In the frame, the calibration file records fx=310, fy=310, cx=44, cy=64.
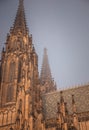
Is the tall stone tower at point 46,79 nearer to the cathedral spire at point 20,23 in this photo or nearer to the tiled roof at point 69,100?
the tiled roof at point 69,100

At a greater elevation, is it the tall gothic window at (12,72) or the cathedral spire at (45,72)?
the cathedral spire at (45,72)

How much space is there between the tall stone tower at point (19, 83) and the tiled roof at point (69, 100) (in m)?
1.70

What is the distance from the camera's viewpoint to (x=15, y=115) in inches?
1544

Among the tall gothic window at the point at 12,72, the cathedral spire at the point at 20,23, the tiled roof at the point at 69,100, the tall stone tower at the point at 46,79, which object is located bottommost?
the tiled roof at the point at 69,100

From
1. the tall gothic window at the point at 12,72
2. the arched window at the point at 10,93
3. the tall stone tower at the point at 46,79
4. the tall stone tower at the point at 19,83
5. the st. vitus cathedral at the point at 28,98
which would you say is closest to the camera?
the st. vitus cathedral at the point at 28,98

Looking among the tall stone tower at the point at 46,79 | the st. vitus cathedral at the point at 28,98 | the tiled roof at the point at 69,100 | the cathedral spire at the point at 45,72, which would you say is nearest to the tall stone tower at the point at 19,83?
the st. vitus cathedral at the point at 28,98

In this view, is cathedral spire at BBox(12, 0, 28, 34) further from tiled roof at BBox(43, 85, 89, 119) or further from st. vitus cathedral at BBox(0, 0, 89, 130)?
tiled roof at BBox(43, 85, 89, 119)

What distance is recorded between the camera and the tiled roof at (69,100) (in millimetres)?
40969

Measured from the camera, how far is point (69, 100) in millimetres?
43531

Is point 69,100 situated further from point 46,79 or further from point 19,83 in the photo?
point 46,79

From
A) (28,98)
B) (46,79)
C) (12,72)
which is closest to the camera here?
(28,98)

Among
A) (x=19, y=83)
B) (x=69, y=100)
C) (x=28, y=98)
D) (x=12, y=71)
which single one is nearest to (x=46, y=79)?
(x=12, y=71)

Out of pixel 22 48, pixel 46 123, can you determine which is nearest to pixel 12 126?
pixel 46 123

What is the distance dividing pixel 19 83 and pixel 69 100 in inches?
292
